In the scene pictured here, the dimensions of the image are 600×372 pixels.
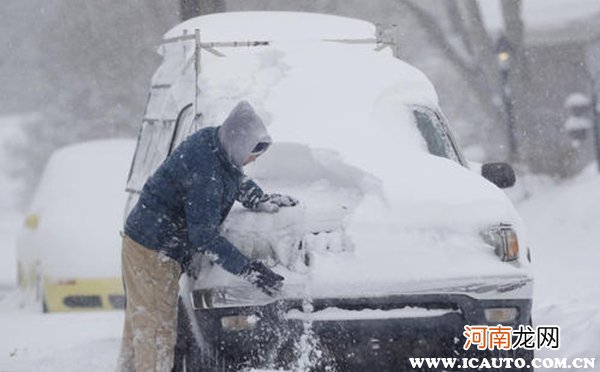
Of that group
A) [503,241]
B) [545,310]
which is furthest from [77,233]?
[503,241]

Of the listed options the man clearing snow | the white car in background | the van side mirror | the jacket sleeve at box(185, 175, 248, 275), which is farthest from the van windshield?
the white car in background

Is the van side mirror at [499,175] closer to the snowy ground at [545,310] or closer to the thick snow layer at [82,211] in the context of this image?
the snowy ground at [545,310]

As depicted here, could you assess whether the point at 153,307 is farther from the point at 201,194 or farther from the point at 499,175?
the point at 499,175

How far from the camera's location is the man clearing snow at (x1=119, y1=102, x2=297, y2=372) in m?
4.96

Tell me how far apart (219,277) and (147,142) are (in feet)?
9.05

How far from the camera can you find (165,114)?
7.16 metres

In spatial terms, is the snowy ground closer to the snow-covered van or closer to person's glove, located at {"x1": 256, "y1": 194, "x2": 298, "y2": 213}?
the snow-covered van

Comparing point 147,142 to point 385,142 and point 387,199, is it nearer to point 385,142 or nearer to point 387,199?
point 385,142

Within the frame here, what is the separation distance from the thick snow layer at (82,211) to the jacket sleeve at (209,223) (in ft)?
14.3

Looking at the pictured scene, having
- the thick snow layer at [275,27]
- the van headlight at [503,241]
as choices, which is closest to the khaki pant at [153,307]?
the van headlight at [503,241]

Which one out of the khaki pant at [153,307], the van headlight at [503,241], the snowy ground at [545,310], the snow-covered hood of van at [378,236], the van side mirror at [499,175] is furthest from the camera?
the snowy ground at [545,310]

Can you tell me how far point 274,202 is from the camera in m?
5.25

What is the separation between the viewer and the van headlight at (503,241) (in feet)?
16.7

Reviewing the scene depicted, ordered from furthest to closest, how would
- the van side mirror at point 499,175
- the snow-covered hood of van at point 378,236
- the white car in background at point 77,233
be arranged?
the white car in background at point 77,233 → the van side mirror at point 499,175 → the snow-covered hood of van at point 378,236
